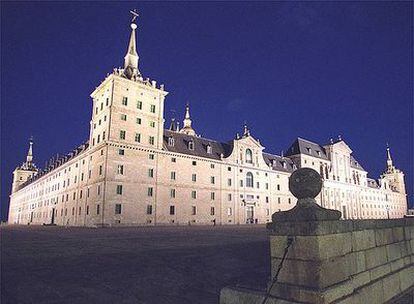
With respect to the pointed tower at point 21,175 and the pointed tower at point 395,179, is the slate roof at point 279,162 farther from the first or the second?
the pointed tower at point 21,175

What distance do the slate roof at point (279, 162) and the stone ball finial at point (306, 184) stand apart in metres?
62.2

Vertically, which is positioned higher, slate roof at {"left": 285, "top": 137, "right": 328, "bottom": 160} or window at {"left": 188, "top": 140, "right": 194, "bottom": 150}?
slate roof at {"left": 285, "top": 137, "right": 328, "bottom": 160}

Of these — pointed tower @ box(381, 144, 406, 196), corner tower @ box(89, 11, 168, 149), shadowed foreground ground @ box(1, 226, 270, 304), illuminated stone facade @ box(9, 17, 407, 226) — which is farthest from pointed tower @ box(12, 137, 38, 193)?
pointed tower @ box(381, 144, 406, 196)

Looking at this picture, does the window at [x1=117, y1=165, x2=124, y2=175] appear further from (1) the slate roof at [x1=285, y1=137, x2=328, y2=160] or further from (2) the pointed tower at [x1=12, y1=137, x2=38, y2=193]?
(2) the pointed tower at [x1=12, y1=137, x2=38, y2=193]

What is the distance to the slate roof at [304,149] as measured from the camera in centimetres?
7581

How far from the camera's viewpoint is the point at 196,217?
49.1 metres

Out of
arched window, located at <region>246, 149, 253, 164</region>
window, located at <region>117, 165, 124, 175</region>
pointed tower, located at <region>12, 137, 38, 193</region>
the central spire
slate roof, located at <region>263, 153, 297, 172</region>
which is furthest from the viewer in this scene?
pointed tower, located at <region>12, 137, 38, 193</region>

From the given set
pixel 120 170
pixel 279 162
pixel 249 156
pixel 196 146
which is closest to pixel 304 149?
pixel 279 162

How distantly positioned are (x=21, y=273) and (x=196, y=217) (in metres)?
42.4

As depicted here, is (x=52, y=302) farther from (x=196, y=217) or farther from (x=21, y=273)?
(x=196, y=217)

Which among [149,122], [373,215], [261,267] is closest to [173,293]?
[261,267]

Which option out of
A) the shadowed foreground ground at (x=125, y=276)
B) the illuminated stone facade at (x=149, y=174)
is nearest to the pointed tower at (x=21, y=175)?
the illuminated stone facade at (x=149, y=174)

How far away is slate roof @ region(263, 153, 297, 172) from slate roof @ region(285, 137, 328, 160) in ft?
11.3

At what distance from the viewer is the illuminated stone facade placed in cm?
4184
